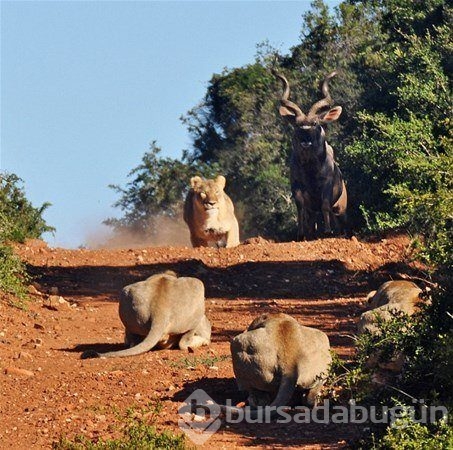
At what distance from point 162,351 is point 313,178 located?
10913mm

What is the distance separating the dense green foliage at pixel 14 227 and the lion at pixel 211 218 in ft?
8.03

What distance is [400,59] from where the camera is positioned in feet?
91.6

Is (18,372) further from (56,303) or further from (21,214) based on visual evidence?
(21,214)

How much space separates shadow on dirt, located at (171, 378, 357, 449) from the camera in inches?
488

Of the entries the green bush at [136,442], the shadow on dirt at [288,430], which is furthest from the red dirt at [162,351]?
the green bush at [136,442]

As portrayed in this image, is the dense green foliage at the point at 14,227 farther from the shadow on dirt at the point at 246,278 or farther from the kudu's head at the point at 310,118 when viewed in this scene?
the kudu's head at the point at 310,118

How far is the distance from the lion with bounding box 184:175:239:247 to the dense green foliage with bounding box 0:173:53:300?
2446 mm

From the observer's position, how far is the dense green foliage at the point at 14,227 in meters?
19.9

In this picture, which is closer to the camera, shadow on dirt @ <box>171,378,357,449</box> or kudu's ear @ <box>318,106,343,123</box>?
shadow on dirt @ <box>171,378,357,449</box>

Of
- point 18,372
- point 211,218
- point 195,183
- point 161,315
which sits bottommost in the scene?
point 18,372

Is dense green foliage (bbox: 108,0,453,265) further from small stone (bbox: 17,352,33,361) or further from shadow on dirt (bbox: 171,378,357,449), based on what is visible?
small stone (bbox: 17,352,33,361)

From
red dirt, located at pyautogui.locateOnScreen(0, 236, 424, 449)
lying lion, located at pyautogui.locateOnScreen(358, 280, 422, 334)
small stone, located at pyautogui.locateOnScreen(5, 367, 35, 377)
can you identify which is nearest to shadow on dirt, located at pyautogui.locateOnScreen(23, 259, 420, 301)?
red dirt, located at pyautogui.locateOnScreen(0, 236, 424, 449)

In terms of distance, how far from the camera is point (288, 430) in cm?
1277

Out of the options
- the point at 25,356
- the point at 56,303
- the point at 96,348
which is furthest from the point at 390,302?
the point at 56,303
